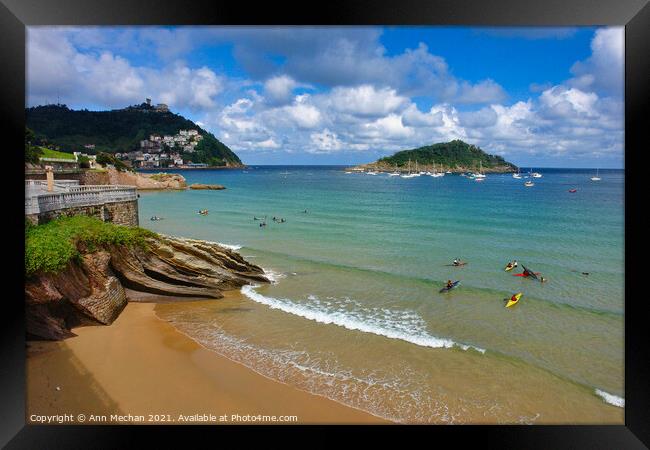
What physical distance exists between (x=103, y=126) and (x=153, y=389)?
48957 mm

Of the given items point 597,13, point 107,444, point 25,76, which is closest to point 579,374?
point 597,13

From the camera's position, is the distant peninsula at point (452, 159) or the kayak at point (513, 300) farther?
the distant peninsula at point (452, 159)

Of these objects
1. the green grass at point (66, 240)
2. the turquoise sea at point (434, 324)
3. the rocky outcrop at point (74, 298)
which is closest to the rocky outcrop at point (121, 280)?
the rocky outcrop at point (74, 298)

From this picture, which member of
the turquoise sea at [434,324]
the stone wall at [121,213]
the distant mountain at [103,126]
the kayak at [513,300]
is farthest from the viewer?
the distant mountain at [103,126]

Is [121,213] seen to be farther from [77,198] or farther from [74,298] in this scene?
[74,298]

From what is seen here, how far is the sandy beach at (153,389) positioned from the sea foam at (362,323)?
2.80 m

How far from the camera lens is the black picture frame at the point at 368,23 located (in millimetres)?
4328

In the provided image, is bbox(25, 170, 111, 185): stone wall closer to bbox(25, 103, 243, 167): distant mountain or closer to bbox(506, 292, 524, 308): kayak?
bbox(25, 103, 243, 167): distant mountain

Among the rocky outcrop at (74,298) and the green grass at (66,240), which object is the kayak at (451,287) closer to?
the green grass at (66,240)

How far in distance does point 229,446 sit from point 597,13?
6.49m

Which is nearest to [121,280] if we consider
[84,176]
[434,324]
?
[434,324]

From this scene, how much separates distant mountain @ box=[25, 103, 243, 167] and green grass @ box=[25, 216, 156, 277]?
30.1 metres

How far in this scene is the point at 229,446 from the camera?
168 inches

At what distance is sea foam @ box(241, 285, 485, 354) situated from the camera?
820 cm
